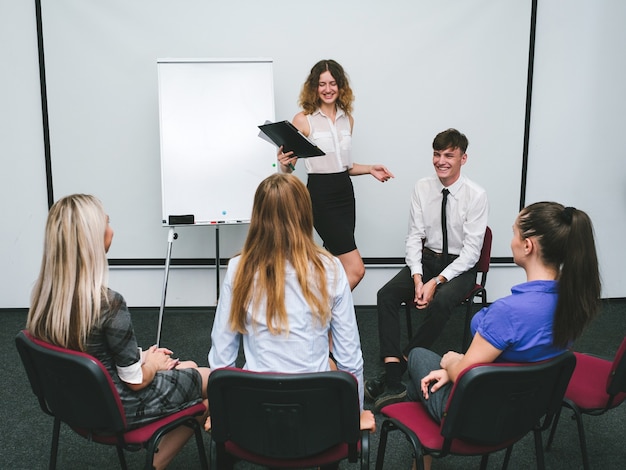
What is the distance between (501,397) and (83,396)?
1.14 m

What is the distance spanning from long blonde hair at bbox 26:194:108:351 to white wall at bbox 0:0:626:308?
2320 mm

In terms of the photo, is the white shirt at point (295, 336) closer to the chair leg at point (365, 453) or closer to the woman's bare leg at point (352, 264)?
the chair leg at point (365, 453)

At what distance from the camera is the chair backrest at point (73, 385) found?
1466 millimetres

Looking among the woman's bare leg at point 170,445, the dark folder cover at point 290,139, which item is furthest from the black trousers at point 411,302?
the woman's bare leg at point 170,445

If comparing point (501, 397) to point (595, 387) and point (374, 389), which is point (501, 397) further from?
point (374, 389)

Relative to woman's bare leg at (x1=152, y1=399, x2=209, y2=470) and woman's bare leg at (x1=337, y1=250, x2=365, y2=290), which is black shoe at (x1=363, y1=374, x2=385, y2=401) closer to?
woman's bare leg at (x1=337, y1=250, x2=365, y2=290)

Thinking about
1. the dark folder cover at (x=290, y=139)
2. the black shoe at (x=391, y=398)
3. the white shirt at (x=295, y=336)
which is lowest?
the black shoe at (x=391, y=398)

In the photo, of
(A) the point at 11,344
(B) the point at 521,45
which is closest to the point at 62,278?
(A) the point at 11,344

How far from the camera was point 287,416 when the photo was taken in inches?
55.8

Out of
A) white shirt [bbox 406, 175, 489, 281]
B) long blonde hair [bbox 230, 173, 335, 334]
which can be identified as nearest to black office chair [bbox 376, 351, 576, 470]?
long blonde hair [bbox 230, 173, 335, 334]

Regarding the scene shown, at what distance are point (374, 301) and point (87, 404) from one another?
2746 mm

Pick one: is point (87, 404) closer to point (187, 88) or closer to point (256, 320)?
point (256, 320)

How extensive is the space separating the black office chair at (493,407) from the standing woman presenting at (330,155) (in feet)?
5.69

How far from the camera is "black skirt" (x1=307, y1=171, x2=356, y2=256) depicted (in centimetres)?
326
